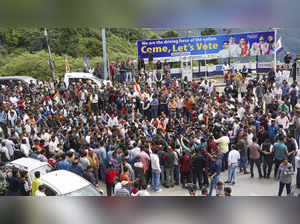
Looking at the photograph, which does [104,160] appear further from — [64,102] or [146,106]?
[64,102]

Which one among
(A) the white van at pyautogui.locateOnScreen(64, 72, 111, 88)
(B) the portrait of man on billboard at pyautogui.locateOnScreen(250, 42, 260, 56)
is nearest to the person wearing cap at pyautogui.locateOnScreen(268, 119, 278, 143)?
(A) the white van at pyautogui.locateOnScreen(64, 72, 111, 88)

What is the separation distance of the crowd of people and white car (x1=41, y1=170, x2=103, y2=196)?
25cm

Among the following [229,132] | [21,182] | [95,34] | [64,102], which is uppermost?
[95,34]

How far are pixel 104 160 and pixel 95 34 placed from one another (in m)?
30.2

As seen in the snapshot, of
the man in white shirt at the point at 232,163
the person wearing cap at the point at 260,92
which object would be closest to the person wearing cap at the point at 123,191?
the man in white shirt at the point at 232,163

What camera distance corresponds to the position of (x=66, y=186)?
24.0 ft

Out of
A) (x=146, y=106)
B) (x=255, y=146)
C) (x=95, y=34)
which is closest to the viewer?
(x=255, y=146)

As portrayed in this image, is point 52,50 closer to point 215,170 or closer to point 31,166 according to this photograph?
point 31,166

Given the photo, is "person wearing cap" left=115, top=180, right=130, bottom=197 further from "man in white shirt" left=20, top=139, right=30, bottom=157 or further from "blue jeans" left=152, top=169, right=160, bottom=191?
"man in white shirt" left=20, top=139, right=30, bottom=157

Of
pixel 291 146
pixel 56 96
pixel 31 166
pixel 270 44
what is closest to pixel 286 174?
pixel 291 146

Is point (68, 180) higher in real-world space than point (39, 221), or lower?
lower

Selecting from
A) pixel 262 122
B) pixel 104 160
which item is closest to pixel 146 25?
pixel 104 160

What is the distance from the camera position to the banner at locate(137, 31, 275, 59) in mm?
24172
